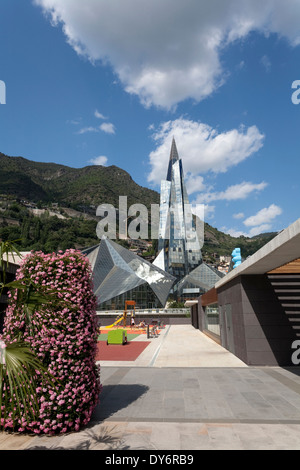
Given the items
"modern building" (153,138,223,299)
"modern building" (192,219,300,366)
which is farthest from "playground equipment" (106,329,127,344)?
"modern building" (153,138,223,299)

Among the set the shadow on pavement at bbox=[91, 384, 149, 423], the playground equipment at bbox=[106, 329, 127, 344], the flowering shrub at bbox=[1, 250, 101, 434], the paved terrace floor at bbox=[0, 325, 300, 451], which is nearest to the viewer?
the paved terrace floor at bbox=[0, 325, 300, 451]

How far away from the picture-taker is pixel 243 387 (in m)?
9.20

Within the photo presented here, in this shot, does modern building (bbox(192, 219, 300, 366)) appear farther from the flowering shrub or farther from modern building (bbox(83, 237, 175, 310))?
modern building (bbox(83, 237, 175, 310))

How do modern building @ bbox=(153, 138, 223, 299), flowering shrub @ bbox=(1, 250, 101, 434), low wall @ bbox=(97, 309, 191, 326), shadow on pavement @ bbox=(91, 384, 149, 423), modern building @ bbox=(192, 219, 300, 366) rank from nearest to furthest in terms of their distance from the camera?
flowering shrub @ bbox=(1, 250, 101, 434), shadow on pavement @ bbox=(91, 384, 149, 423), modern building @ bbox=(192, 219, 300, 366), low wall @ bbox=(97, 309, 191, 326), modern building @ bbox=(153, 138, 223, 299)

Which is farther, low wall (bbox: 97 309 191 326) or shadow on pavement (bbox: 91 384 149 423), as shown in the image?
low wall (bbox: 97 309 191 326)

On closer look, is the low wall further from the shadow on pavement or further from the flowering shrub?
the flowering shrub

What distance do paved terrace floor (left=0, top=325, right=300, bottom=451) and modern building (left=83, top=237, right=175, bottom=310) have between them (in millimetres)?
40759

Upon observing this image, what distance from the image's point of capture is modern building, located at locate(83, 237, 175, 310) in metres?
52.4

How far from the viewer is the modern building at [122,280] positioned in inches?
2063

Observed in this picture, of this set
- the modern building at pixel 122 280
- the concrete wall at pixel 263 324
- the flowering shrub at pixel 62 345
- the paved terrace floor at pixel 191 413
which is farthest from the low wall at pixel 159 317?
the flowering shrub at pixel 62 345

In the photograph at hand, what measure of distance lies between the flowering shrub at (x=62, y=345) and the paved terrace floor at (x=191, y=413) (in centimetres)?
35

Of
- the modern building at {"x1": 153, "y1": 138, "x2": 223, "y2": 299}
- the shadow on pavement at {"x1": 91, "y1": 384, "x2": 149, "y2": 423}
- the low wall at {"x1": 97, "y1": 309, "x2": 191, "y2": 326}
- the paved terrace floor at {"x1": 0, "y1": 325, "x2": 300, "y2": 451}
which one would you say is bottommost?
the shadow on pavement at {"x1": 91, "y1": 384, "x2": 149, "y2": 423}

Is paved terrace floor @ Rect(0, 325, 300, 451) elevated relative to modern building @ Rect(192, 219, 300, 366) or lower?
lower

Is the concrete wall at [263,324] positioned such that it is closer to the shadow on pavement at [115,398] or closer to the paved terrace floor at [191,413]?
the paved terrace floor at [191,413]
